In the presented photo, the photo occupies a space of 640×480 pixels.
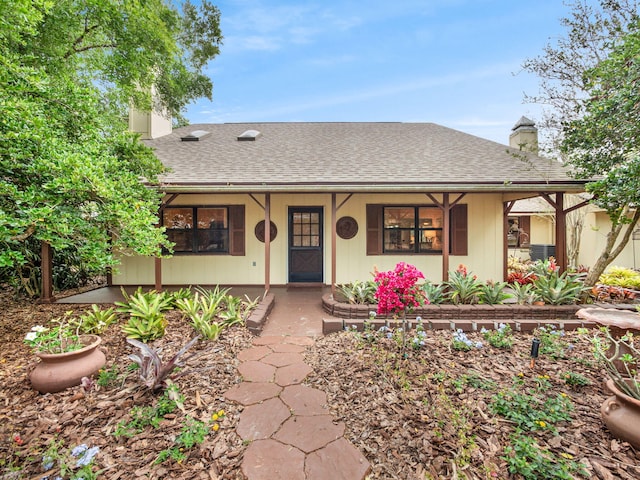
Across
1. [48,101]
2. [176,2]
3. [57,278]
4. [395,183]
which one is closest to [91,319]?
[48,101]

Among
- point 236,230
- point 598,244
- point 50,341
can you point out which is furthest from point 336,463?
point 598,244

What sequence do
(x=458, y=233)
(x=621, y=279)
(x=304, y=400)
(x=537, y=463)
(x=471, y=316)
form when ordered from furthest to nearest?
(x=458, y=233) < (x=621, y=279) < (x=471, y=316) < (x=304, y=400) < (x=537, y=463)

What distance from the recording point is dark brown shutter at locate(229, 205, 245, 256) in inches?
274

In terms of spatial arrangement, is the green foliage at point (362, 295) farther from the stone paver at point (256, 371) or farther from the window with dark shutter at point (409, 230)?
the window with dark shutter at point (409, 230)

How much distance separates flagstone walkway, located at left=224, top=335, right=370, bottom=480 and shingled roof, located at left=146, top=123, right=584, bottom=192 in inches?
138

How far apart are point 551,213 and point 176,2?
1656cm

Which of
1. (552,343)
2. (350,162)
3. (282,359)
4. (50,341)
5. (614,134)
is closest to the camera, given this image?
(50,341)

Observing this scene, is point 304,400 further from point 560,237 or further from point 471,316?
point 560,237

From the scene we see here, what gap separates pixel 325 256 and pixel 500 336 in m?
4.27

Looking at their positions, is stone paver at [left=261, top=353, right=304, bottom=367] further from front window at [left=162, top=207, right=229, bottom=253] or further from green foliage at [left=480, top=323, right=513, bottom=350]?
front window at [left=162, top=207, right=229, bottom=253]

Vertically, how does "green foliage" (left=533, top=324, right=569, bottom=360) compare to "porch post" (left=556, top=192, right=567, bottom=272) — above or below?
below

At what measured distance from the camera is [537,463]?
174cm

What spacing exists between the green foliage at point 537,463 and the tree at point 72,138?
432 cm

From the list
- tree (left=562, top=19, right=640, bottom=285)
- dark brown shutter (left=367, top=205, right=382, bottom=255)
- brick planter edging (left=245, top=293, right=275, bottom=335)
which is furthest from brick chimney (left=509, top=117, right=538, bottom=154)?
brick planter edging (left=245, top=293, right=275, bottom=335)
